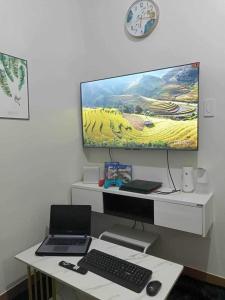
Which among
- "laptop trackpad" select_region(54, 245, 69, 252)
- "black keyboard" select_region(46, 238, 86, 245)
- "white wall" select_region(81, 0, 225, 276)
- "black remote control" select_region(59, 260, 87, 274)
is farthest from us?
"white wall" select_region(81, 0, 225, 276)

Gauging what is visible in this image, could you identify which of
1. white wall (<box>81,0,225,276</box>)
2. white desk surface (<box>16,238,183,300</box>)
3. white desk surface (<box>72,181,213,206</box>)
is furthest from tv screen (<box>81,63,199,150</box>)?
white desk surface (<box>16,238,183,300</box>)

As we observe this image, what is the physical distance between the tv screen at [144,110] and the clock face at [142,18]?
426mm

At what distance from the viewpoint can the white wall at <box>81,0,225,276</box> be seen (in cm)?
191

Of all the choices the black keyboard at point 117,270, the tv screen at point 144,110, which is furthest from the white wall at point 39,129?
the black keyboard at point 117,270

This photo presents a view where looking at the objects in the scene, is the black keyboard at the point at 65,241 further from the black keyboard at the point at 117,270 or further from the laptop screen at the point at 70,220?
the black keyboard at the point at 117,270

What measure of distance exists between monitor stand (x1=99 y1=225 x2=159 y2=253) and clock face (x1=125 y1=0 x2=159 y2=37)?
6.15 ft

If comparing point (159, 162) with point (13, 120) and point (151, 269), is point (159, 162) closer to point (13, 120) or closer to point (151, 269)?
point (151, 269)

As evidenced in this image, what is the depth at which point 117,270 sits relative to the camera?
1366 mm

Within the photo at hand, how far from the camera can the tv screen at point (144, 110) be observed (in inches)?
76.0

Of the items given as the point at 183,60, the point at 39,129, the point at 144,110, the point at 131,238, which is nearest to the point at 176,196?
the point at 131,238

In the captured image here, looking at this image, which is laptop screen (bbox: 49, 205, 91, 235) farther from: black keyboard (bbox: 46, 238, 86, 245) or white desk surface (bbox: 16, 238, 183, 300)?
white desk surface (bbox: 16, 238, 183, 300)

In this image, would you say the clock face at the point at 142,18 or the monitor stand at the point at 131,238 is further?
the clock face at the point at 142,18

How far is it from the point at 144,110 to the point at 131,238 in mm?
1174

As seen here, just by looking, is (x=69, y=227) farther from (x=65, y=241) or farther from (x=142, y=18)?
(x=142, y=18)
